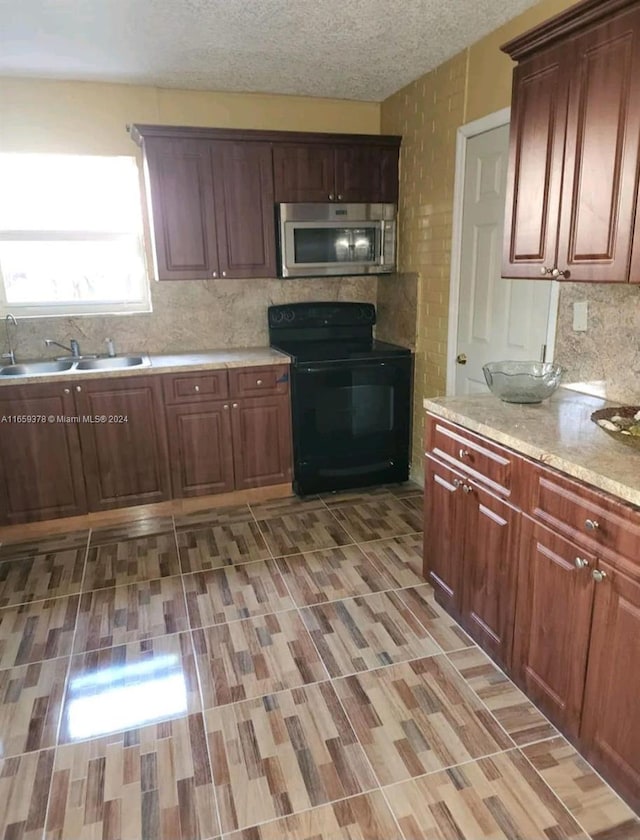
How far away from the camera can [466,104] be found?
293cm

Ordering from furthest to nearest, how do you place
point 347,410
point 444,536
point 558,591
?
point 347,410 → point 444,536 → point 558,591

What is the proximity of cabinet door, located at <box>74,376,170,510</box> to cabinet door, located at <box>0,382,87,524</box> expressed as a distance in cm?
7

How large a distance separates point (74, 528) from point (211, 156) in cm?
237

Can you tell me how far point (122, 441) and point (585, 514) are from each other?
2576mm

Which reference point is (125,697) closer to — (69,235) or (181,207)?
(181,207)

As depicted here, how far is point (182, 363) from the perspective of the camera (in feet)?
10.9

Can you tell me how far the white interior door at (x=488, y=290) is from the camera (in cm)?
267

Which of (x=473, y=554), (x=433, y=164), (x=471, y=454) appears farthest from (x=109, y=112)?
(x=473, y=554)

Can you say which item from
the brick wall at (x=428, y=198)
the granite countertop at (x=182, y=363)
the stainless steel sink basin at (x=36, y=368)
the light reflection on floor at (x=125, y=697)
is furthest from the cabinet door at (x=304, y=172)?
the light reflection on floor at (x=125, y=697)

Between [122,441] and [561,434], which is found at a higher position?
[561,434]

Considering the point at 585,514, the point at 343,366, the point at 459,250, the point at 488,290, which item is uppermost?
the point at 459,250

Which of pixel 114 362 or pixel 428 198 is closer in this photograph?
pixel 428 198

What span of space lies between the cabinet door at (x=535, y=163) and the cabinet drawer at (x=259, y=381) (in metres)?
1.65

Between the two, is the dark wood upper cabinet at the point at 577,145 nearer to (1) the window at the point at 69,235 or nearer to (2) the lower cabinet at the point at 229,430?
(2) the lower cabinet at the point at 229,430
